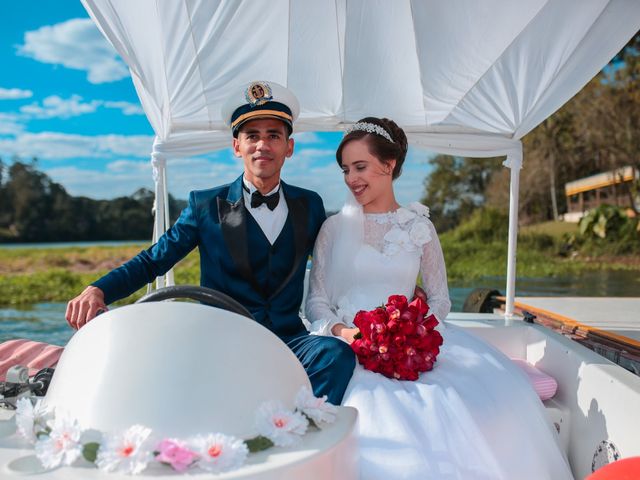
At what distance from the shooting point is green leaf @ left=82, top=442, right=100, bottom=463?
878 mm

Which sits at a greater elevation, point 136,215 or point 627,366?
point 136,215

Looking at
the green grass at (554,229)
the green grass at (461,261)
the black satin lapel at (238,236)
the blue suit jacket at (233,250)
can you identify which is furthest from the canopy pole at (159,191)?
the green grass at (554,229)

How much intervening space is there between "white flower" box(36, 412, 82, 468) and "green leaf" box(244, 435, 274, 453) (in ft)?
0.86

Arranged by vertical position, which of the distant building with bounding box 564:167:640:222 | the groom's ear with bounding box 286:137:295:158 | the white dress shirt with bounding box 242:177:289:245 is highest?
the distant building with bounding box 564:167:640:222

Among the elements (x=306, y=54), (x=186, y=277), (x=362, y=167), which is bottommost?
(x=186, y=277)

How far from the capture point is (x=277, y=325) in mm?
2348

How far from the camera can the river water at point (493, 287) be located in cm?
1221

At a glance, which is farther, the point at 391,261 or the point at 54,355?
the point at 391,261

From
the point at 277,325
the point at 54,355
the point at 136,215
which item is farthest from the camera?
the point at 136,215

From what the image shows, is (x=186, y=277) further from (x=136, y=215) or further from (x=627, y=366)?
(x=627, y=366)

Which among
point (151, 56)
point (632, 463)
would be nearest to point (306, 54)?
point (151, 56)

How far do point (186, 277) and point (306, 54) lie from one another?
13.4m

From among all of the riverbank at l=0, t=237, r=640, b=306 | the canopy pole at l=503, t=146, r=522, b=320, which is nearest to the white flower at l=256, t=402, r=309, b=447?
the canopy pole at l=503, t=146, r=522, b=320

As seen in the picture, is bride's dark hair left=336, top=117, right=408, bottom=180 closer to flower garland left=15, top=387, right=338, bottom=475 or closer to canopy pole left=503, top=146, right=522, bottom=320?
canopy pole left=503, top=146, right=522, bottom=320
